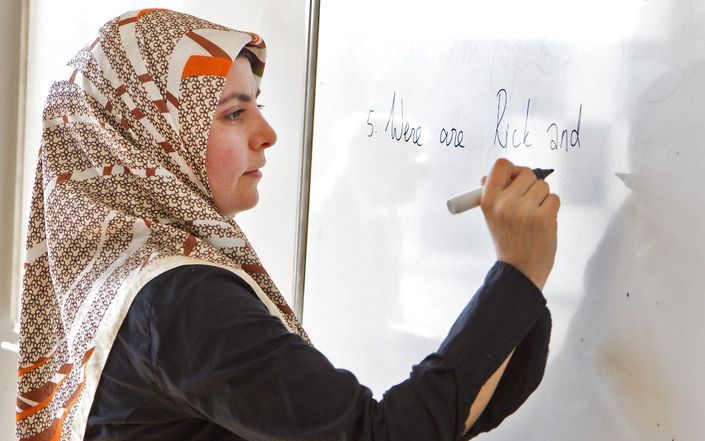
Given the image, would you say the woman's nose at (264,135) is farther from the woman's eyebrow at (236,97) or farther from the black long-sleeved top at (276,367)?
the black long-sleeved top at (276,367)

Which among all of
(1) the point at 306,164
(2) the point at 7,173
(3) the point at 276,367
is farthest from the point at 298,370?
(2) the point at 7,173

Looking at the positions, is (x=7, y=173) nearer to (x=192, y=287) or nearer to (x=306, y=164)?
(x=306, y=164)

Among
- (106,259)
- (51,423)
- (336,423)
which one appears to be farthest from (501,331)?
(51,423)

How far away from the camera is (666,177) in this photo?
88 centimetres

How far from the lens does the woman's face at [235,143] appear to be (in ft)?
3.40

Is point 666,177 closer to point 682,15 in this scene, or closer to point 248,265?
point 682,15

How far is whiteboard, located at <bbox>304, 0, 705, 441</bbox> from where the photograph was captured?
2.89 ft

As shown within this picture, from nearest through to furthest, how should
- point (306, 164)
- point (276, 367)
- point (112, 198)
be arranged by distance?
point (276, 367), point (112, 198), point (306, 164)

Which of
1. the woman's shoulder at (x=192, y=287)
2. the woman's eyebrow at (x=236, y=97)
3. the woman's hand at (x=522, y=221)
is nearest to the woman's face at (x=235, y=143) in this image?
the woman's eyebrow at (x=236, y=97)

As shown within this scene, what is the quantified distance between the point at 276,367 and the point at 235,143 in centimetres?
35

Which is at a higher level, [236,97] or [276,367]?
[236,97]

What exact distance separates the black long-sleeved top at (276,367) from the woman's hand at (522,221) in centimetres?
2

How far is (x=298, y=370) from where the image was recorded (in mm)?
789

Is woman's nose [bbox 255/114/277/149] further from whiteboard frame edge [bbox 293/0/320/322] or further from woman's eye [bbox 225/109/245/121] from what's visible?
whiteboard frame edge [bbox 293/0/320/322]
